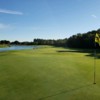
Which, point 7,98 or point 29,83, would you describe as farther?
point 29,83

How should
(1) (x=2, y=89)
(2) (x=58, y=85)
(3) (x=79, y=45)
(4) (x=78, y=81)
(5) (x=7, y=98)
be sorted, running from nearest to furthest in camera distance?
(5) (x=7, y=98) → (1) (x=2, y=89) → (2) (x=58, y=85) → (4) (x=78, y=81) → (3) (x=79, y=45)

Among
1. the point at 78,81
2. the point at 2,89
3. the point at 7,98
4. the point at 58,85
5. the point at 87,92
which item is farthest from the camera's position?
the point at 78,81

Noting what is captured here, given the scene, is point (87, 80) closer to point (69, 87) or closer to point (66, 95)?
point (69, 87)

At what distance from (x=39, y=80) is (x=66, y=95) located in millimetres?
3707

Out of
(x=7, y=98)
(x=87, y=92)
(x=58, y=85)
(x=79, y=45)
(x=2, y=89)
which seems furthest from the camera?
(x=79, y=45)

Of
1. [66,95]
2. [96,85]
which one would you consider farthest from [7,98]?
[96,85]

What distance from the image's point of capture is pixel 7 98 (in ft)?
32.0

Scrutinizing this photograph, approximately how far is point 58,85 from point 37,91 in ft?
5.77

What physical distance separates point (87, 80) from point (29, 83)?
375cm

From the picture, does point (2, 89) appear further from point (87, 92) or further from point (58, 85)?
point (87, 92)

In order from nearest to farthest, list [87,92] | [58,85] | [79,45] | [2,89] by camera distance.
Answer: [87,92] → [2,89] → [58,85] → [79,45]

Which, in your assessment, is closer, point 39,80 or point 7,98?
point 7,98

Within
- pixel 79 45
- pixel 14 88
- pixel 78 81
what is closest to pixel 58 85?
pixel 78 81

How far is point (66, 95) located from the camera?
10.2 metres
